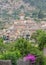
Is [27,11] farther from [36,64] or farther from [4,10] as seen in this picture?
[36,64]

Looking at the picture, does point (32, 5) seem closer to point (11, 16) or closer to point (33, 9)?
point (33, 9)

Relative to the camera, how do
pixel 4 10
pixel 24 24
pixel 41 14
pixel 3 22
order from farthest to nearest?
pixel 4 10
pixel 41 14
pixel 3 22
pixel 24 24

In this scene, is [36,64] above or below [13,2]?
above

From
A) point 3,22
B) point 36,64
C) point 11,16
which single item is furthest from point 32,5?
point 36,64

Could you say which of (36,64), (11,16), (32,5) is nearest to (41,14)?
(11,16)

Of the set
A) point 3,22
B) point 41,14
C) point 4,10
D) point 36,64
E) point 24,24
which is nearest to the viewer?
point 36,64

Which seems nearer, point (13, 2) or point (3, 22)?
point (3, 22)

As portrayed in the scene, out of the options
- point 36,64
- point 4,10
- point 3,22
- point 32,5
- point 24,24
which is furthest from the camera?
point 32,5

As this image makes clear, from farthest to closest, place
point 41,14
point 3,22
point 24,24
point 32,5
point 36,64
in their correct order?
point 32,5
point 41,14
point 3,22
point 24,24
point 36,64

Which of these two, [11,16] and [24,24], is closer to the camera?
[24,24]
